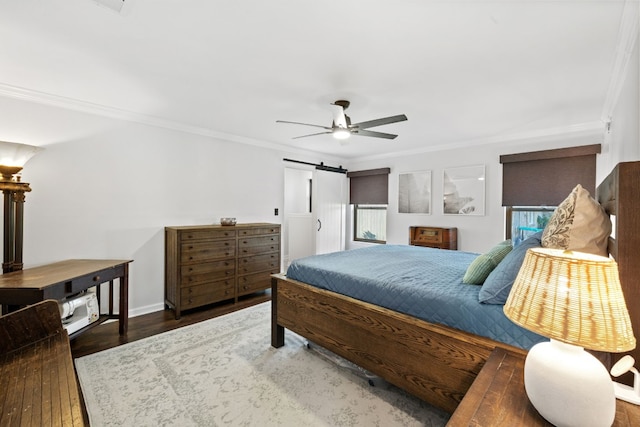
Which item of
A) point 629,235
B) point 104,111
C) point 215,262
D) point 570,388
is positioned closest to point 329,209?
point 215,262

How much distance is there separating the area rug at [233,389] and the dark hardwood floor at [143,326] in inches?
7.6

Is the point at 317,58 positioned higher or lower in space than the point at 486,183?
higher

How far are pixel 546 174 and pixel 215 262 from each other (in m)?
4.56

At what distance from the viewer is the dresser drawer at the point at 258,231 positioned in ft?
12.8

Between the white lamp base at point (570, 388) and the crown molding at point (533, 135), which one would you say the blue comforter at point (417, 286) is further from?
the crown molding at point (533, 135)

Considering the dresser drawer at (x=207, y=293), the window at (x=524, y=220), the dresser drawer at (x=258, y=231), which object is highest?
the window at (x=524, y=220)

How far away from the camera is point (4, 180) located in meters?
2.45

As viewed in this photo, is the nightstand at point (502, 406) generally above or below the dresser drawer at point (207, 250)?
below

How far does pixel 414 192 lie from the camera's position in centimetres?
509

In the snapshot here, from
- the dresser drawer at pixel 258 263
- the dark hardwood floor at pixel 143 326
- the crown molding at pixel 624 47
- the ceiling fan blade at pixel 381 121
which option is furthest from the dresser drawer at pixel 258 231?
the crown molding at pixel 624 47

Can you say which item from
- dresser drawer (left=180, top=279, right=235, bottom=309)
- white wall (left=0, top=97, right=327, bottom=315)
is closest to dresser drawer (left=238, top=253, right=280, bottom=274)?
dresser drawer (left=180, top=279, right=235, bottom=309)

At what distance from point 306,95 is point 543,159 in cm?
333

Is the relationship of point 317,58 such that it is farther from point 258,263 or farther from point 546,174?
point 546,174

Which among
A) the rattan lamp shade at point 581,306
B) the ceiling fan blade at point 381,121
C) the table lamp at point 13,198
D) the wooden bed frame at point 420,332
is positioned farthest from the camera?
the ceiling fan blade at point 381,121
